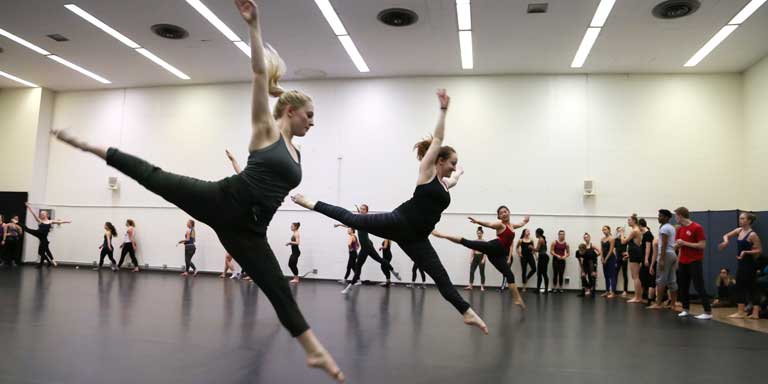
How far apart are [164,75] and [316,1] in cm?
676

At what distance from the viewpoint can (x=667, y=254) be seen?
7582mm

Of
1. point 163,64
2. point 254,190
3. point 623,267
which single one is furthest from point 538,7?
point 163,64

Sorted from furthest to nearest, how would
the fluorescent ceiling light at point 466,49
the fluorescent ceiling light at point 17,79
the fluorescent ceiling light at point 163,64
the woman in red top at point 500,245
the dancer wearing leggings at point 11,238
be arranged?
1. the fluorescent ceiling light at point 17,79
2. the dancer wearing leggings at point 11,238
3. the fluorescent ceiling light at point 163,64
4. the fluorescent ceiling light at point 466,49
5. the woman in red top at point 500,245

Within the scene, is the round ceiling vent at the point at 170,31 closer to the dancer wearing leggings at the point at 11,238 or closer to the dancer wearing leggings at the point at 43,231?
the dancer wearing leggings at the point at 43,231

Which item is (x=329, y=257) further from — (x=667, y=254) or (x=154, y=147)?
(x=667, y=254)

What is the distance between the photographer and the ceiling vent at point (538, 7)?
870cm

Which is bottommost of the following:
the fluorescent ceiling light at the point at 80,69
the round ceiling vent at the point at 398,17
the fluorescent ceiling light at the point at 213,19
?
the fluorescent ceiling light at the point at 80,69

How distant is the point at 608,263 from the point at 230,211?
10.4 m

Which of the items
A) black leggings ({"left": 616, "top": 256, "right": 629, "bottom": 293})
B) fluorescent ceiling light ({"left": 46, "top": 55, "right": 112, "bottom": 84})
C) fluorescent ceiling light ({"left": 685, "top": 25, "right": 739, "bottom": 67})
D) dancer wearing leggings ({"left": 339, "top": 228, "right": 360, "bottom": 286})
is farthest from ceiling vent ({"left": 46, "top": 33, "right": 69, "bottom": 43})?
fluorescent ceiling light ({"left": 685, "top": 25, "right": 739, "bottom": 67})

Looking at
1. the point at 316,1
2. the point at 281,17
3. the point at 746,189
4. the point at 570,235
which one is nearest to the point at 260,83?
the point at 316,1

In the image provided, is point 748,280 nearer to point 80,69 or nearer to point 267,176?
point 267,176

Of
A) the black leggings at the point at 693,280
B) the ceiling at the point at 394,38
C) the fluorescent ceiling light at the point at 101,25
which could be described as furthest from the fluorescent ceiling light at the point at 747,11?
the fluorescent ceiling light at the point at 101,25

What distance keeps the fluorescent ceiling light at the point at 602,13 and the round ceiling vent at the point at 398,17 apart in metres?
3.50

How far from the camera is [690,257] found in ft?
22.8
